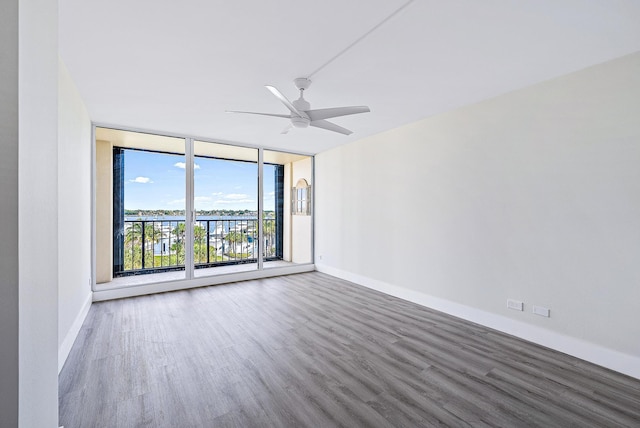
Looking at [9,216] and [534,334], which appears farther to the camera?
[534,334]

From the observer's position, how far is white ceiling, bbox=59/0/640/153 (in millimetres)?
1813

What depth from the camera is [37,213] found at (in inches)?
36.0

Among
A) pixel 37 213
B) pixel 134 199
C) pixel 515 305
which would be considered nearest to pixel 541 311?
pixel 515 305

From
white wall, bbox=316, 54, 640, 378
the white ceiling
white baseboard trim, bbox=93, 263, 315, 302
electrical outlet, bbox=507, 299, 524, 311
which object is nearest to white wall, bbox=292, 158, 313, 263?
white baseboard trim, bbox=93, 263, 315, 302

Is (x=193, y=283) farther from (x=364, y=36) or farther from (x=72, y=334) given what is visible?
(x=364, y=36)

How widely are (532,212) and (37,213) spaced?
3631 millimetres

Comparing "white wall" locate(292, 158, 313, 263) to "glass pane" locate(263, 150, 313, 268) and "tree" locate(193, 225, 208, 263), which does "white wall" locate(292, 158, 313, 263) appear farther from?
"tree" locate(193, 225, 208, 263)

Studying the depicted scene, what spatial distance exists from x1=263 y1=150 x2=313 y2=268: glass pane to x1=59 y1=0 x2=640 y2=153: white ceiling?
2674 mm

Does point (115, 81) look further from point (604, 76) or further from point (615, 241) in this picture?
point (615, 241)

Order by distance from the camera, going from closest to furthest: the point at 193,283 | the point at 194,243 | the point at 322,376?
the point at 322,376 < the point at 193,283 < the point at 194,243

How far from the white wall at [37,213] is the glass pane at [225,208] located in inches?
150

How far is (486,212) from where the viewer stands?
3227 mm

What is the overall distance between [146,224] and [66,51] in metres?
3.27

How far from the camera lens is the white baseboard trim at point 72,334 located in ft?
7.60
